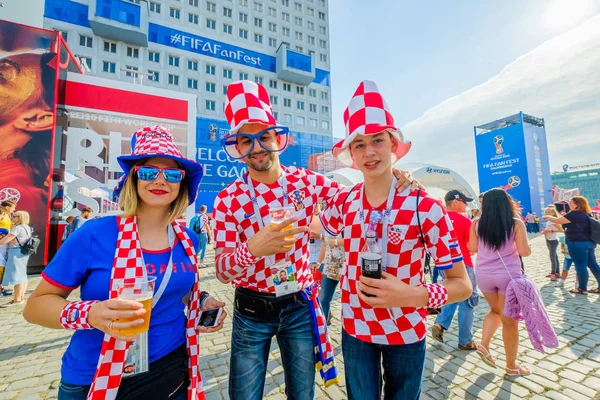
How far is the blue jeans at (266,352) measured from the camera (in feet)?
6.22

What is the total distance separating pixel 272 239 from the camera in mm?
1654

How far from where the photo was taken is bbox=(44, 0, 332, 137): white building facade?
29562mm

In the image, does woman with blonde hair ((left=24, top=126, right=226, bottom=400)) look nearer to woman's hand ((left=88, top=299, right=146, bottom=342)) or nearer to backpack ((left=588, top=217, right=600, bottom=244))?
woman's hand ((left=88, top=299, right=146, bottom=342))

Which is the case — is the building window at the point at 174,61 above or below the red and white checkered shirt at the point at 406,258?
above

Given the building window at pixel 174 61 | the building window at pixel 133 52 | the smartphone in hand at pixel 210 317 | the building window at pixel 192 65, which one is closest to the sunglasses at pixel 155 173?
the smartphone in hand at pixel 210 317

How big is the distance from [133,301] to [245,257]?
627 mm

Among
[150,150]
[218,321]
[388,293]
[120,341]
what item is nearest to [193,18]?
[150,150]

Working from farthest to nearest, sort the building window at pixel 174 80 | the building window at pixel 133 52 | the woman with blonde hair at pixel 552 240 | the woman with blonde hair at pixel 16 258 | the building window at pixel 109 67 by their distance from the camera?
the building window at pixel 174 80 < the building window at pixel 133 52 < the building window at pixel 109 67 < the woman with blonde hair at pixel 552 240 < the woman with blonde hair at pixel 16 258

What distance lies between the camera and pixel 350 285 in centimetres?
182

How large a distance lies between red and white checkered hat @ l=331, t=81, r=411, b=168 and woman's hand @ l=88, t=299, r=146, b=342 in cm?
149

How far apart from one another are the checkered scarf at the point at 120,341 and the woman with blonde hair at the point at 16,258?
6.60 metres

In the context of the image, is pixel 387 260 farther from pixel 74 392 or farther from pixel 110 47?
pixel 110 47

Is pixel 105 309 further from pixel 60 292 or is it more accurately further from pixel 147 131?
pixel 147 131

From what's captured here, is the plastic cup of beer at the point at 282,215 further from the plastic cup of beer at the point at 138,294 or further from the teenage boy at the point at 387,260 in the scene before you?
the plastic cup of beer at the point at 138,294
